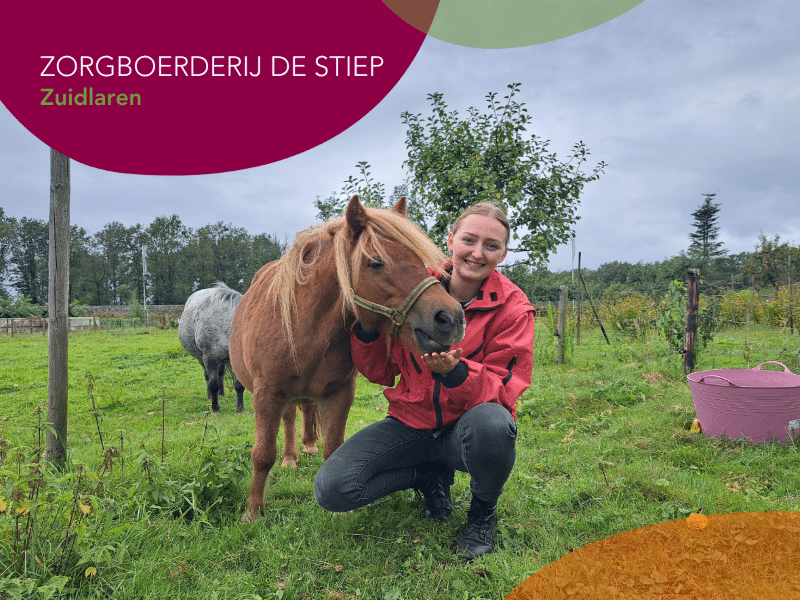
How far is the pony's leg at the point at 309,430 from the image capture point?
13.8ft

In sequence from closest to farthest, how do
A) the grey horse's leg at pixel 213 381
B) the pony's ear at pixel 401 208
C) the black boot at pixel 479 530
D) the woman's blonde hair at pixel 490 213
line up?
1. the black boot at pixel 479 530
2. the woman's blonde hair at pixel 490 213
3. the pony's ear at pixel 401 208
4. the grey horse's leg at pixel 213 381

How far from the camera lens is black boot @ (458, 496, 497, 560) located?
246 cm

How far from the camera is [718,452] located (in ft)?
12.9

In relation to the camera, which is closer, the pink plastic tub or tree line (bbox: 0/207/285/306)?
the pink plastic tub

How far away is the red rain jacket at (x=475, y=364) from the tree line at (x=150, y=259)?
153ft

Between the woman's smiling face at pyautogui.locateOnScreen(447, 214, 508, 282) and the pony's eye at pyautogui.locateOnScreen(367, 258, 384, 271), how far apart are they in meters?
0.52

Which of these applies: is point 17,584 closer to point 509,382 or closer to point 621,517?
point 509,382

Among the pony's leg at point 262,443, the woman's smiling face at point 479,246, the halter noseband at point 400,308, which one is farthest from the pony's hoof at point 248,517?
the woman's smiling face at point 479,246

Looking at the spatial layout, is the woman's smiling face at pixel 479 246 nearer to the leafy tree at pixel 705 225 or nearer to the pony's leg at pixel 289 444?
the pony's leg at pixel 289 444

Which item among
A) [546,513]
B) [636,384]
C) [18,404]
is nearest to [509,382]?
[546,513]

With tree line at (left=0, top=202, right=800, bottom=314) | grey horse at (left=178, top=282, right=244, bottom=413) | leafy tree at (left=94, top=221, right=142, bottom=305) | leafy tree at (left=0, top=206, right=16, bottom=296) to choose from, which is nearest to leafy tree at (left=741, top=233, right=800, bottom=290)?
tree line at (left=0, top=202, right=800, bottom=314)

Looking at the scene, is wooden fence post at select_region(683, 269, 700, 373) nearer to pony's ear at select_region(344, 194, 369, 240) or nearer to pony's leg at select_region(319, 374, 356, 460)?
pony's leg at select_region(319, 374, 356, 460)

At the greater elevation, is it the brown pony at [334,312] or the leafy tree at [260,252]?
the leafy tree at [260,252]

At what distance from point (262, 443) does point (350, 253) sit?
4.38 feet
